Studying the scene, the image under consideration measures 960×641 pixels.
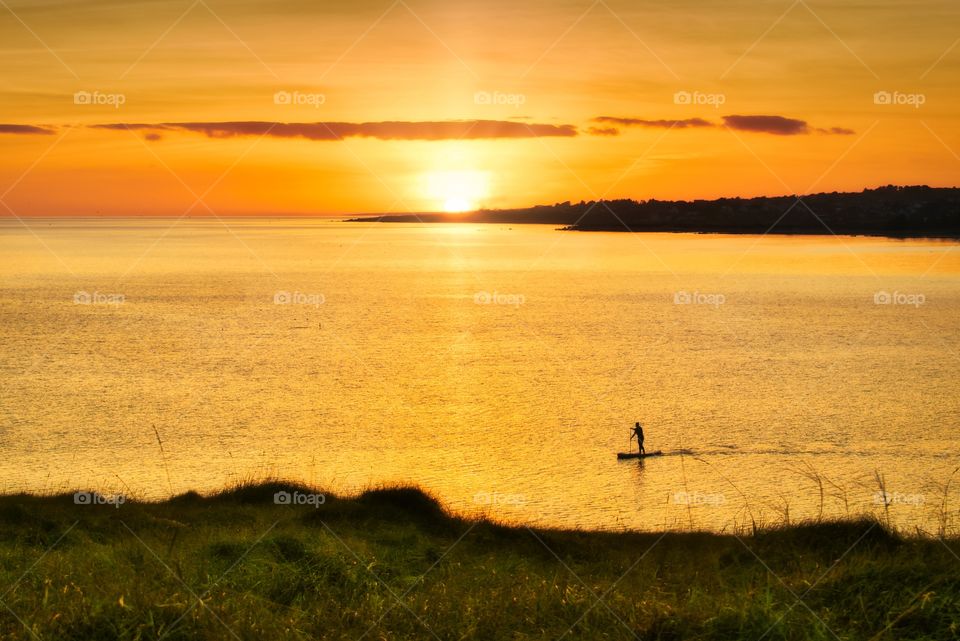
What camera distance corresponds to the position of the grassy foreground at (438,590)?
34.0ft

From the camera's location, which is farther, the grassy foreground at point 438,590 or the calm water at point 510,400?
the calm water at point 510,400

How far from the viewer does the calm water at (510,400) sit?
39406mm

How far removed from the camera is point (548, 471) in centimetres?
4212

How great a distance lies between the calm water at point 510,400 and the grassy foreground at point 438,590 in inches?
454

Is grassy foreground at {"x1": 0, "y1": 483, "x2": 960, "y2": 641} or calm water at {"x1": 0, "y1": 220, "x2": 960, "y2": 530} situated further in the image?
calm water at {"x1": 0, "y1": 220, "x2": 960, "y2": 530}

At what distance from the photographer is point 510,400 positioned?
5925 centimetres

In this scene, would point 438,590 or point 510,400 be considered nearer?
point 438,590

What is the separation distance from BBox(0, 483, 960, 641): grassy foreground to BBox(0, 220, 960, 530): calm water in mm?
11540

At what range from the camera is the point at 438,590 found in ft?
43.2

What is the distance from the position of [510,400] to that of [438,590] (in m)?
46.2

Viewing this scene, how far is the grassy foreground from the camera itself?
1035cm

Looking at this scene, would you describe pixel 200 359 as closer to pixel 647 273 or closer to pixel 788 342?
pixel 788 342

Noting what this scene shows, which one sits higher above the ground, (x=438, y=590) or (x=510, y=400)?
(x=510, y=400)

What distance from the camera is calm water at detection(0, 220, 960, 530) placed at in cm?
3941
